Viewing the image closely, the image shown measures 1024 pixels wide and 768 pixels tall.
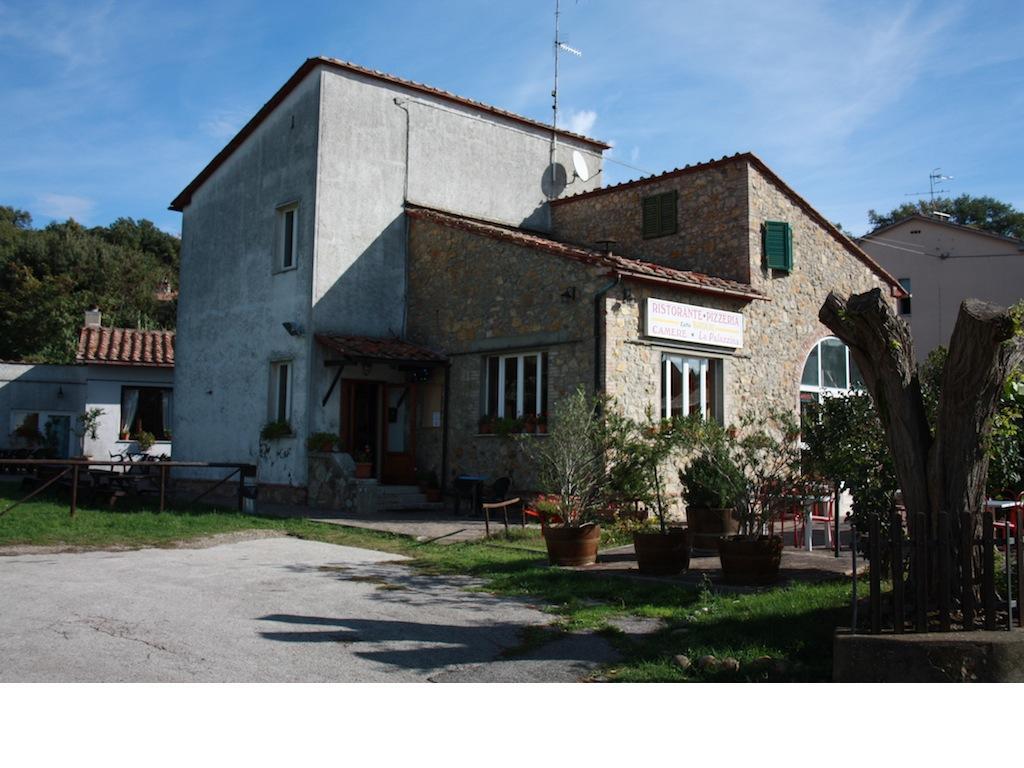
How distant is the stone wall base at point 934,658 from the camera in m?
4.87

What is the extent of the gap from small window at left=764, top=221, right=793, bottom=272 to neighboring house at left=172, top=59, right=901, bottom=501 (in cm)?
4

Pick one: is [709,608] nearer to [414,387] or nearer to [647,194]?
[414,387]

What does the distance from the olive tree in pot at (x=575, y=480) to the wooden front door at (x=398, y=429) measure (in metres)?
7.30

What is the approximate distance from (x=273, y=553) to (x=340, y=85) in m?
9.95

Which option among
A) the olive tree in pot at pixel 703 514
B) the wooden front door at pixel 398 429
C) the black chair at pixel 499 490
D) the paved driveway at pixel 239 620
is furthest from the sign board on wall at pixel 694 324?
the paved driveway at pixel 239 620

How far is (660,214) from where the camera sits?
17562 mm

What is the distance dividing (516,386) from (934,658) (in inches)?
425

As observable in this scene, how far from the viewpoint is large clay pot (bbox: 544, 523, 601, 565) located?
945 centimetres

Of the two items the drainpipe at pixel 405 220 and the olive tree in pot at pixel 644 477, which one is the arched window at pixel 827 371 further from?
the olive tree in pot at pixel 644 477

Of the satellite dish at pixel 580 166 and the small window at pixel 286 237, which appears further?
the satellite dish at pixel 580 166

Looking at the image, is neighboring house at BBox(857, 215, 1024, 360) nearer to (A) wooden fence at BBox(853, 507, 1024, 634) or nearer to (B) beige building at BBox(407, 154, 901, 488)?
(B) beige building at BBox(407, 154, 901, 488)

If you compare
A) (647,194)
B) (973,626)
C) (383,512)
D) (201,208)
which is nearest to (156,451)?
(201,208)

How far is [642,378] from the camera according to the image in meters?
14.2

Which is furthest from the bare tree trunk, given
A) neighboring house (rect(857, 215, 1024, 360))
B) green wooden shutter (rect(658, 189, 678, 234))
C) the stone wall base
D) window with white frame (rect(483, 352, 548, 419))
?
neighboring house (rect(857, 215, 1024, 360))
